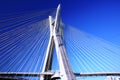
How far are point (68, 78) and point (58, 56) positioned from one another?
307 centimetres

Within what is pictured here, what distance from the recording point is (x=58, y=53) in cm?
1537

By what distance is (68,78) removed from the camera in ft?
40.5

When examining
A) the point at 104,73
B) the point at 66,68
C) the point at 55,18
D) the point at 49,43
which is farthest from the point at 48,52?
the point at 104,73

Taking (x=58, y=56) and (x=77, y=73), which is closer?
(x=58, y=56)

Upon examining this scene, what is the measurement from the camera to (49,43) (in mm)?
19047

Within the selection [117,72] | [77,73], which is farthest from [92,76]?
[77,73]

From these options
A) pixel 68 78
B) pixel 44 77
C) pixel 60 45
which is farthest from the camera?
pixel 44 77

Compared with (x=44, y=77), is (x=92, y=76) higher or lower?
higher

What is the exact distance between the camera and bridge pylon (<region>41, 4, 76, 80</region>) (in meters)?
13.1

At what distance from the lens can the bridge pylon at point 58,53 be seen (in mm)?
13086

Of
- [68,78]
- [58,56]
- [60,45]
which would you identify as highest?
[60,45]

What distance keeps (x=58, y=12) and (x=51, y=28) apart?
7.34 feet

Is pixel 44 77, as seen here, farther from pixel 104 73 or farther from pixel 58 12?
pixel 104 73

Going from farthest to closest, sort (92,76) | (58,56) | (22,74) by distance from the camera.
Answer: (92,76)
(22,74)
(58,56)
